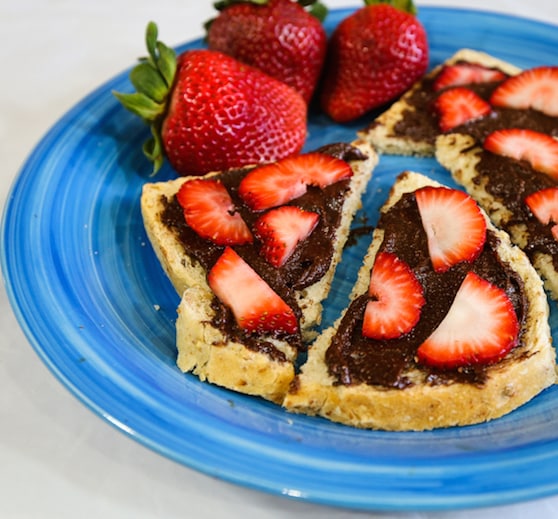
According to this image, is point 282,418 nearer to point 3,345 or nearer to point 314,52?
point 3,345

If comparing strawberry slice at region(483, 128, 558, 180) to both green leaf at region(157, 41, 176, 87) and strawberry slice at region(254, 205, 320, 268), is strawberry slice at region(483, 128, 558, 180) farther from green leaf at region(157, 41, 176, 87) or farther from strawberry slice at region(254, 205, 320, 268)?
green leaf at region(157, 41, 176, 87)

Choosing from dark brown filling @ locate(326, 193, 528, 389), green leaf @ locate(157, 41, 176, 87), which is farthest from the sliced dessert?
green leaf @ locate(157, 41, 176, 87)

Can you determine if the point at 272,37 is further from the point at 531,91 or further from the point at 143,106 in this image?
the point at 531,91

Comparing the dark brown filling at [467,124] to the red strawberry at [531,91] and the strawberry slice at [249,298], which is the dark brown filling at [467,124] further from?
the strawberry slice at [249,298]

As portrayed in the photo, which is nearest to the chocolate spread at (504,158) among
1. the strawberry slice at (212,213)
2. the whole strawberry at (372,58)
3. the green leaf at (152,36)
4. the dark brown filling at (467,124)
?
the dark brown filling at (467,124)

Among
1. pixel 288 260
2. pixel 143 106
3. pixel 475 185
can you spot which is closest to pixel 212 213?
pixel 288 260

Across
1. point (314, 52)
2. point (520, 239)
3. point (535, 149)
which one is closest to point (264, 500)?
point (520, 239)
